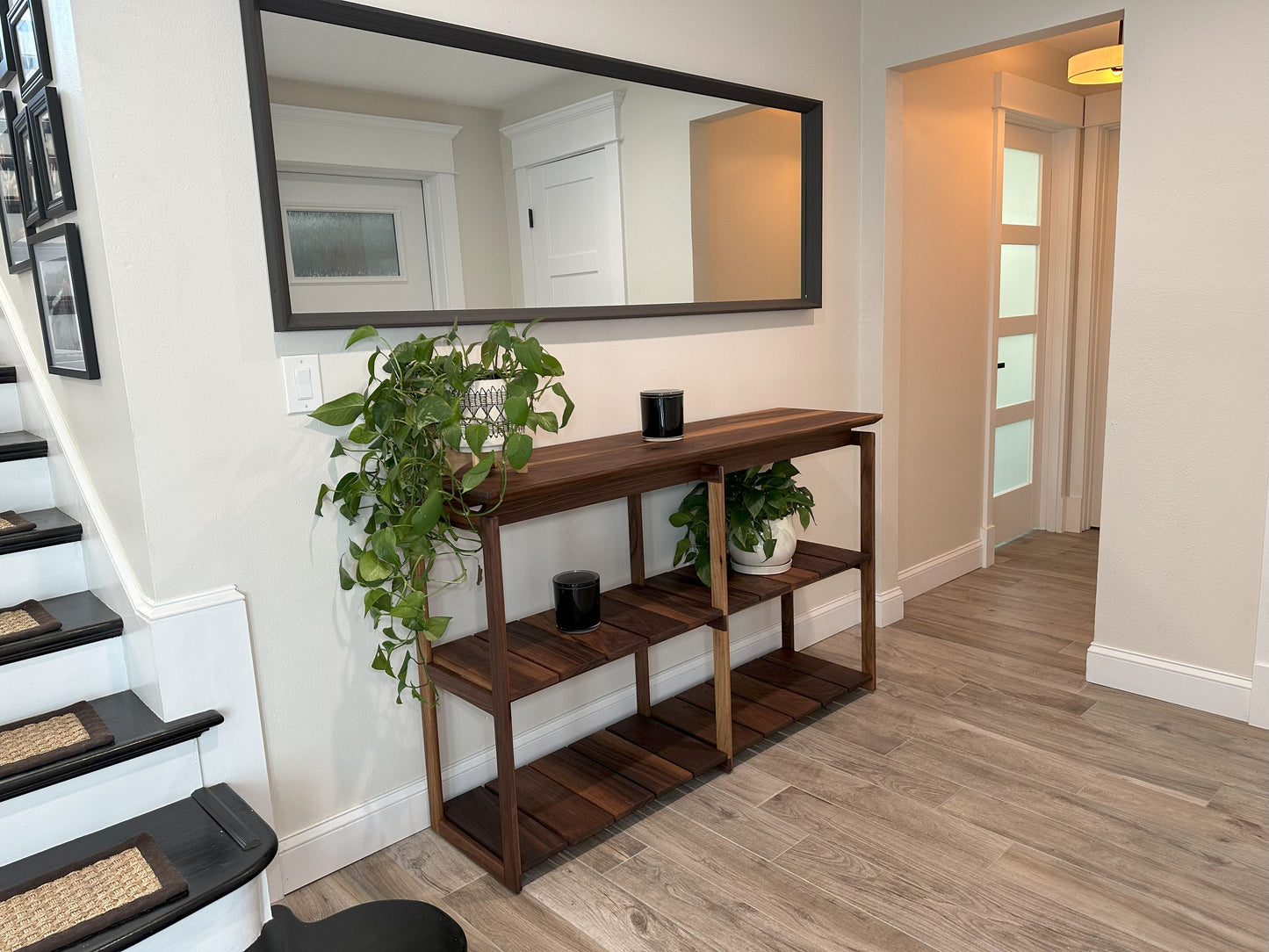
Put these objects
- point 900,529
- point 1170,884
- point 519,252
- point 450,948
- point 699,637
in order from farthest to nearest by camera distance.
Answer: point 900,529, point 699,637, point 519,252, point 1170,884, point 450,948

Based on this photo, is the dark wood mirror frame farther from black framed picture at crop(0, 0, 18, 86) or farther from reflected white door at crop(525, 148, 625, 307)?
black framed picture at crop(0, 0, 18, 86)

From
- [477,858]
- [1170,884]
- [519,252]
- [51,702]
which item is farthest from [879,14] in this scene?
[51,702]

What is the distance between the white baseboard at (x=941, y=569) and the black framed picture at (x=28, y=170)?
3060 mm

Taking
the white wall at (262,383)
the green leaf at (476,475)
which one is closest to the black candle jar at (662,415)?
the white wall at (262,383)

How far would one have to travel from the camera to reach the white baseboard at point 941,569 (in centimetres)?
367

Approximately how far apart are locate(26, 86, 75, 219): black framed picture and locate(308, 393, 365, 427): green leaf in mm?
595

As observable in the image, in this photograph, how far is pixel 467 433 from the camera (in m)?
1.73

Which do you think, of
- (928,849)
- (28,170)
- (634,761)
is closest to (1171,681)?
(928,849)

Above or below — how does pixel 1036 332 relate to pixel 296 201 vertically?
below

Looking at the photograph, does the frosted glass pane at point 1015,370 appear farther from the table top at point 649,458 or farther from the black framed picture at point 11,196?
the black framed picture at point 11,196

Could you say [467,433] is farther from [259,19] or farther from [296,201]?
[259,19]

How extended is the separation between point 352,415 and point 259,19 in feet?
2.62

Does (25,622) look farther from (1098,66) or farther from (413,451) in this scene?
(1098,66)

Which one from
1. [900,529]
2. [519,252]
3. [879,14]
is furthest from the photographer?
[900,529]
